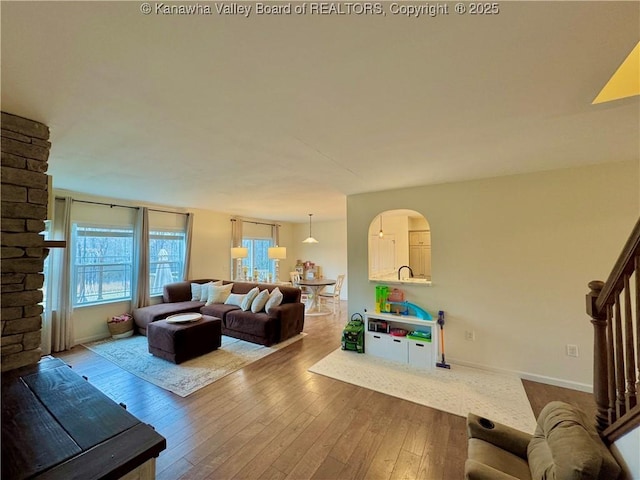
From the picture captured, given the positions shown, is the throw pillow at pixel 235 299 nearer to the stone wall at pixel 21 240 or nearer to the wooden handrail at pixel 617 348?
the stone wall at pixel 21 240

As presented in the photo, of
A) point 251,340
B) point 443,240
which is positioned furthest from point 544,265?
point 251,340

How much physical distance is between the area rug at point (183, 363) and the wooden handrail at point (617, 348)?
341 centimetres

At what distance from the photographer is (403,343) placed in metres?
3.75

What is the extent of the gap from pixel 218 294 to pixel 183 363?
188 cm

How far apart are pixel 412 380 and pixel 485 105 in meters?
3.00

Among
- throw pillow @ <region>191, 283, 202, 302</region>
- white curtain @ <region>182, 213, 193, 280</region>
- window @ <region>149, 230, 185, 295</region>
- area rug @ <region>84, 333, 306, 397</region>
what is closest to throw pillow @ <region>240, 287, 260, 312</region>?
area rug @ <region>84, 333, 306, 397</region>

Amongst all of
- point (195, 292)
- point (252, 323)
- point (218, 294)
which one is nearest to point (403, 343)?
point (252, 323)

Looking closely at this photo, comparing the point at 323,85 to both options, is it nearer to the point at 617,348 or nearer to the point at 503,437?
the point at 617,348

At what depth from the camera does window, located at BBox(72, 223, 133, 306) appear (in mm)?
4516

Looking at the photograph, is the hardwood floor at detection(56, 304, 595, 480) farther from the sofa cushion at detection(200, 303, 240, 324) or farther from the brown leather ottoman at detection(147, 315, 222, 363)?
the sofa cushion at detection(200, 303, 240, 324)

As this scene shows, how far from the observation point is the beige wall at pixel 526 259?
2.94 m

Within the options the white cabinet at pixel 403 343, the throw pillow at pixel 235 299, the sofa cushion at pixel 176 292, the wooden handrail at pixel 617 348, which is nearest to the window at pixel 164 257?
the sofa cushion at pixel 176 292

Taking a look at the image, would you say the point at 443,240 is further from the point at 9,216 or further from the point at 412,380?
the point at 9,216

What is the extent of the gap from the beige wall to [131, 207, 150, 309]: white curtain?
198 inches
